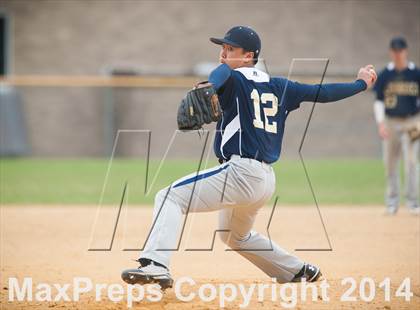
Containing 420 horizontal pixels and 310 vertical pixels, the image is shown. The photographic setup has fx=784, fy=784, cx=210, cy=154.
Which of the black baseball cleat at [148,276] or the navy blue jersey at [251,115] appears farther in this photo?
the navy blue jersey at [251,115]

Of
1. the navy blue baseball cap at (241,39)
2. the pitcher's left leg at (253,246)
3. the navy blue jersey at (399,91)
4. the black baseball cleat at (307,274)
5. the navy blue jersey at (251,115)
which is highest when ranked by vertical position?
the navy blue baseball cap at (241,39)

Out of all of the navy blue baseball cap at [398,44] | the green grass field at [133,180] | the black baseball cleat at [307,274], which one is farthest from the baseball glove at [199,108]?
the green grass field at [133,180]

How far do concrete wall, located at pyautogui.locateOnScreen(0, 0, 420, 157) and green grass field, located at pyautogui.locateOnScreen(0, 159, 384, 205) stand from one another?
4.72 ft

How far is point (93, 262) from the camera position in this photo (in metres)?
8.00

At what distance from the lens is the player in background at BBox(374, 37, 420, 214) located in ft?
39.1

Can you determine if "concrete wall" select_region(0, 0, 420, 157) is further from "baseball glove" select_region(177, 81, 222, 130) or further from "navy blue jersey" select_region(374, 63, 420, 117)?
"baseball glove" select_region(177, 81, 222, 130)

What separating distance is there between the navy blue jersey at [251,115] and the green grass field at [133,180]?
7.55m

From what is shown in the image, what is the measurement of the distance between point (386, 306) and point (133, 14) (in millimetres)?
18963

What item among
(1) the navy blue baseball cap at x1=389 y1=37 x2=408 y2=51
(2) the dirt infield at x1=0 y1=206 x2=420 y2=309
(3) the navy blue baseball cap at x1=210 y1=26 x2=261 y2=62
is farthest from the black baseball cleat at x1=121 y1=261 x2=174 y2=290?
(1) the navy blue baseball cap at x1=389 y1=37 x2=408 y2=51

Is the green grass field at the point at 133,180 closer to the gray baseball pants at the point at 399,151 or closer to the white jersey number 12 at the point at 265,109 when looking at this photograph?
the gray baseball pants at the point at 399,151

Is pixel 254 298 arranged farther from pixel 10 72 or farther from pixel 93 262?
pixel 10 72

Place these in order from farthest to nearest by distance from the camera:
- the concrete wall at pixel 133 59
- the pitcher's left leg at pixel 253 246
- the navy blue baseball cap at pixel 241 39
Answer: the concrete wall at pixel 133 59, the pitcher's left leg at pixel 253 246, the navy blue baseball cap at pixel 241 39

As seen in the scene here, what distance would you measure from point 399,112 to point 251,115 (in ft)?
22.0

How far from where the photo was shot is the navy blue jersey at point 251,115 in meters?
5.79
